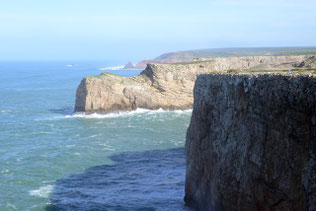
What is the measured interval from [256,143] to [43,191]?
1740 cm

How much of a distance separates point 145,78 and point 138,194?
4257 cm

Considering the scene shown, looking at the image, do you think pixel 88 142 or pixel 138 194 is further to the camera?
pixel 88 142

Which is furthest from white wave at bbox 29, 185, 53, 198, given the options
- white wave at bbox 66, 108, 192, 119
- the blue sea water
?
white wave at bbox 66, 108, 192, 119

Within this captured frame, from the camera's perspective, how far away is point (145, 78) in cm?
6800

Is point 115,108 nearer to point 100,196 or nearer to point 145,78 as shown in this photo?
point 145,78

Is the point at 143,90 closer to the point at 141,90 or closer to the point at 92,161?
the point at 141,90

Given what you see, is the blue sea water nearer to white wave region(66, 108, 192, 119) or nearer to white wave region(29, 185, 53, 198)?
white wave region(29, 185, 53, 198)

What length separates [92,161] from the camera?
35.2m

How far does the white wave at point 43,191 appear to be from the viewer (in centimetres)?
2701

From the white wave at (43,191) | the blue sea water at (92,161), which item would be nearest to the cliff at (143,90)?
the blue sea water at (92,161)

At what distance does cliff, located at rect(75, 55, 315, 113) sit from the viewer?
6153 centimetres

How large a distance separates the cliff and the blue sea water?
7.64ft

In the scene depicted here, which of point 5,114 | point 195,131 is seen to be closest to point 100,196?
point 195,131

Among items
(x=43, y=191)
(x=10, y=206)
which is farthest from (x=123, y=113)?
(x=10, y=206)
